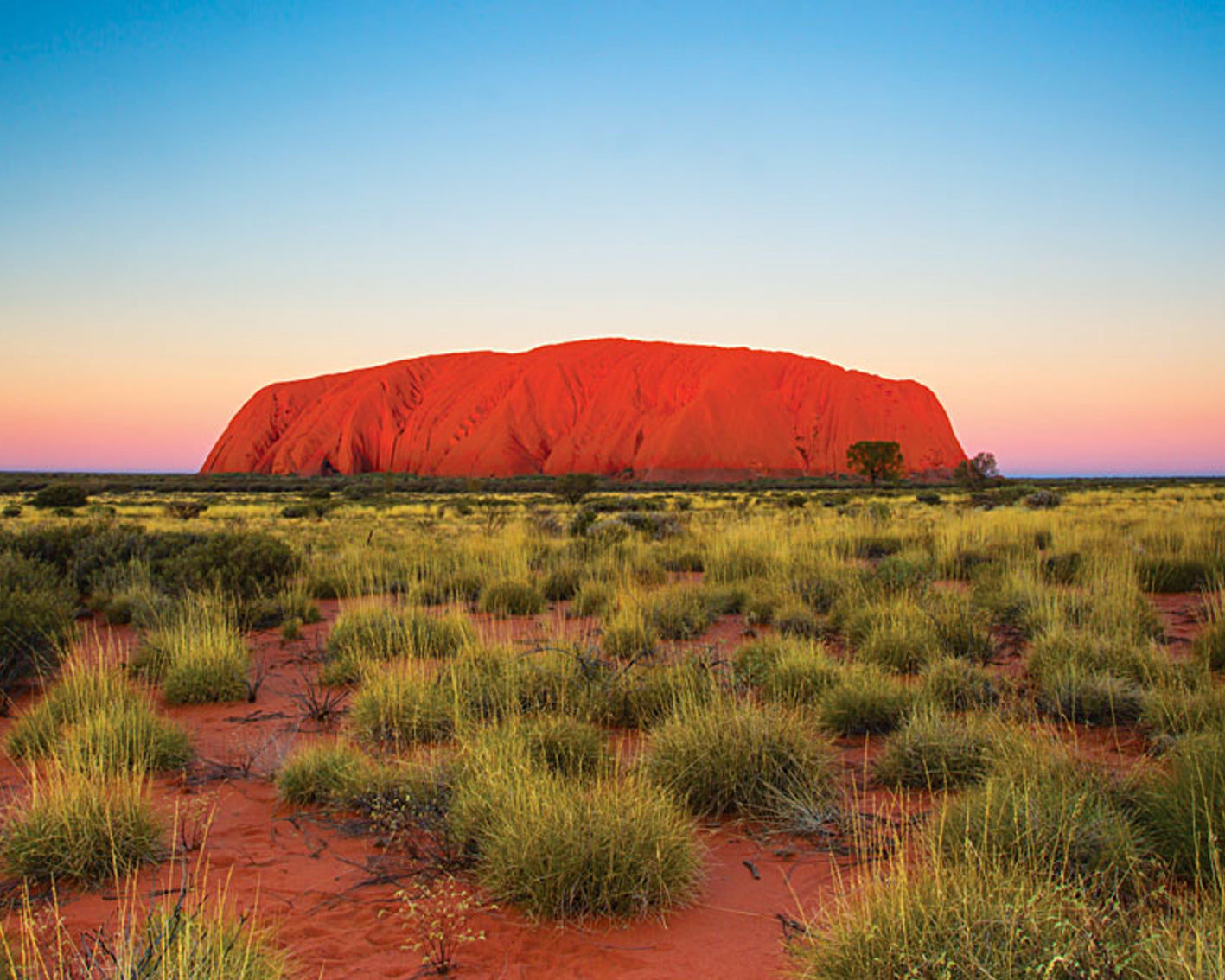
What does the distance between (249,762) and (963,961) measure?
3750mm

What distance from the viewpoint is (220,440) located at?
103 metres

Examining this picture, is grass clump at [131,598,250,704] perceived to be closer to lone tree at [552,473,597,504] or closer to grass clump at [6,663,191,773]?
grass clump at [6,663,191,773]

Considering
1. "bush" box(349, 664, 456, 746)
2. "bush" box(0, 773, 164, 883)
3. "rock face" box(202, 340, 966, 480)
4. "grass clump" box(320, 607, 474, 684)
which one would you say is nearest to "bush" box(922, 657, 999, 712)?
"bush" box(349, 664, 456, 746)

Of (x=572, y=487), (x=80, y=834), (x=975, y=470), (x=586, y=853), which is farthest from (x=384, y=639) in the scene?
(x=975, y=470)

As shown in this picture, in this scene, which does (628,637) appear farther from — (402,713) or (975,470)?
(975,470)

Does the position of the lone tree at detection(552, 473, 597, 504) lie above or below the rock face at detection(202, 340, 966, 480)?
below

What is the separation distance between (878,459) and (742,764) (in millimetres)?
57038

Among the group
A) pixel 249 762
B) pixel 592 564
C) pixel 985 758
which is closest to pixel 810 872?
pixel 985 758

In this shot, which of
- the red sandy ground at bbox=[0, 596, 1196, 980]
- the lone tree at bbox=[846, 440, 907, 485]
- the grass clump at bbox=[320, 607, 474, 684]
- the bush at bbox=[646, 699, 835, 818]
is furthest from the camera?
the lone tree at bbox=[846, 440, 907, 485]

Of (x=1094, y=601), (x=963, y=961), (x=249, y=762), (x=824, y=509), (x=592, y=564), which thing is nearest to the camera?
(x=963, y=961)

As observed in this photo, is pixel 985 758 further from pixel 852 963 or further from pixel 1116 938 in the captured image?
pixel 852 963

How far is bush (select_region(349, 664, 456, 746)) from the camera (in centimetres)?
461

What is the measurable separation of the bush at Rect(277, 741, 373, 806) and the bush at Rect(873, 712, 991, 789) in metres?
2.57

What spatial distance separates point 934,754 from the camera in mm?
3820
